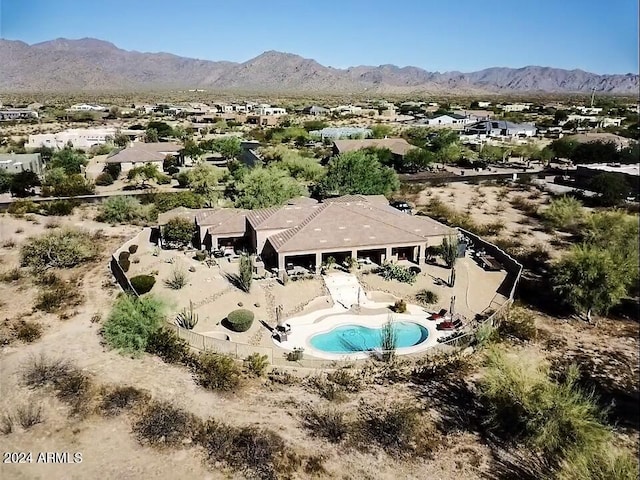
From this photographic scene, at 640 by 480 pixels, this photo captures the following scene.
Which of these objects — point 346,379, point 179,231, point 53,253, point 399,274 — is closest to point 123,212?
point 53,253

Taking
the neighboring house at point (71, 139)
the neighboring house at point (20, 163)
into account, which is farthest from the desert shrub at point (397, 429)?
the neighboring house at point (71, 139)

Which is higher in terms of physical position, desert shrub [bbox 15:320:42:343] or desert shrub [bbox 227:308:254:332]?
desert shrub [bbox 227:308:254:332]

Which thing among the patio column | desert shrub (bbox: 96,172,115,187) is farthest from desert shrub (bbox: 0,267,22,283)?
desert shrub (bbox: 96,172,115,187)

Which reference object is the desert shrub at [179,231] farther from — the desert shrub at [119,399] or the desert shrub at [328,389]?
the desert shrub at [328,389]

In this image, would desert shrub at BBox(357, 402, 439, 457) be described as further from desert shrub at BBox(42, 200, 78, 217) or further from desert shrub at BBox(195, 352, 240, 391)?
desert shrub at BBox(42, 200, 78, 217)

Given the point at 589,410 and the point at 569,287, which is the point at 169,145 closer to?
the point at 569,287

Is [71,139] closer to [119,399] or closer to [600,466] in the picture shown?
[119,399]

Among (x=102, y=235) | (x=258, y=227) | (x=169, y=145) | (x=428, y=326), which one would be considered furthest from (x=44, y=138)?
(x=428, y=326)
